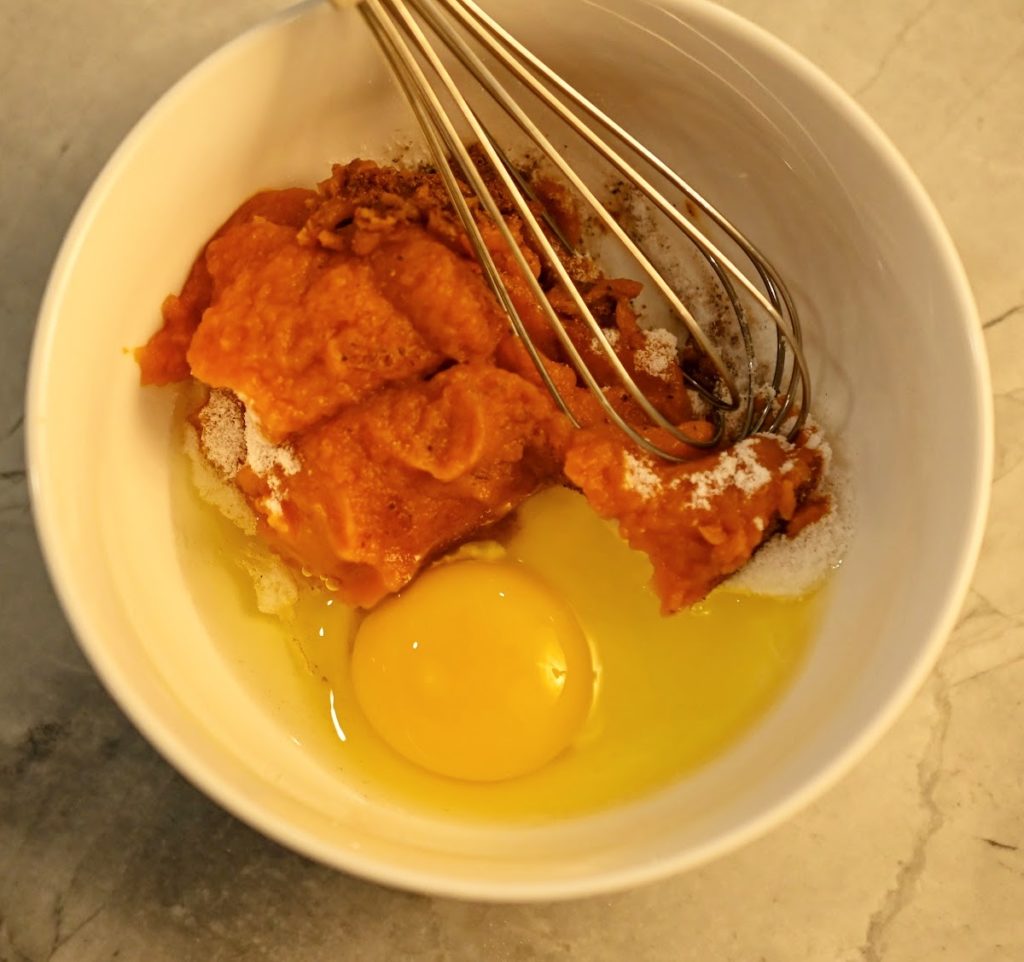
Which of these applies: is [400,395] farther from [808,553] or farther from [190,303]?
[808,553]

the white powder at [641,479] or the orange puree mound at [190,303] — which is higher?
the white powder at [641,479]

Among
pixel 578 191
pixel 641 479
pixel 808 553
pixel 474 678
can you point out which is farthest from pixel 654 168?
pixel 474 678

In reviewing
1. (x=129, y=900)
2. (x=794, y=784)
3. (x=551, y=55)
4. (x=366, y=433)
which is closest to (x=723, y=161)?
(x=551, y=55)

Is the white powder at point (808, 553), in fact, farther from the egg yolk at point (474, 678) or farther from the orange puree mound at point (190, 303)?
the orange puree mound at point (190, 303)

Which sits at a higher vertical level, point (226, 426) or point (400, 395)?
point (400, 395)

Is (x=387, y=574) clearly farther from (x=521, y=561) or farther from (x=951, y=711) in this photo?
(x=951, y=711)

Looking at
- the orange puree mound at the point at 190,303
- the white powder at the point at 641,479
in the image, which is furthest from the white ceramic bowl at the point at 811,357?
the white powder at the point at 641,479
